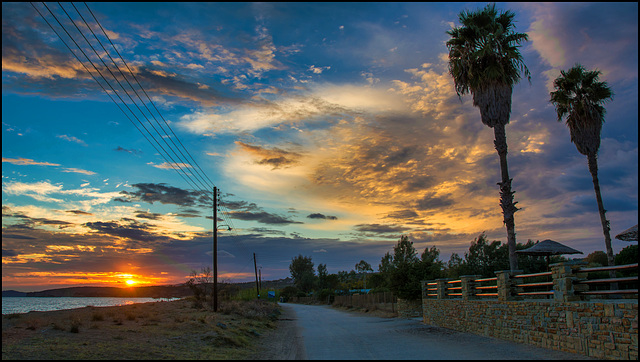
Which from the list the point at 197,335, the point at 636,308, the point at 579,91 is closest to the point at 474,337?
the point at 636,308

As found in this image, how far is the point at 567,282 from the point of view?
11727mm

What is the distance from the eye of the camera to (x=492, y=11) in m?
23.3

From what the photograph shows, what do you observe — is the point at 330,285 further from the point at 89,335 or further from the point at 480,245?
the point at 89,335

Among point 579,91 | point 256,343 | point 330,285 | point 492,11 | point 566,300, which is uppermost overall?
point 492,11

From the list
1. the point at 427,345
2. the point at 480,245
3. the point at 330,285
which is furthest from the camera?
the point at 330,285

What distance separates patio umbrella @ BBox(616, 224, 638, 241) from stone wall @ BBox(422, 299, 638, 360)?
6.63 m

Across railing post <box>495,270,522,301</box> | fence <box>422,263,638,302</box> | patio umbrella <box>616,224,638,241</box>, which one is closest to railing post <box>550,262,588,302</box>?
fence <box>422,263,638,302</box>

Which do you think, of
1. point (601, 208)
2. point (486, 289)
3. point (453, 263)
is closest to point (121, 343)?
point (486, 289)

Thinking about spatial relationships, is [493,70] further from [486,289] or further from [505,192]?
[486,289]

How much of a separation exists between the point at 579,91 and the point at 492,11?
880 centimetres

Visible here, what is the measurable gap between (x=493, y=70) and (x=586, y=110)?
8368 mm

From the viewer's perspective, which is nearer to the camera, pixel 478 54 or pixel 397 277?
pixel 478 54

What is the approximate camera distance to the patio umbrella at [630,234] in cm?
1658

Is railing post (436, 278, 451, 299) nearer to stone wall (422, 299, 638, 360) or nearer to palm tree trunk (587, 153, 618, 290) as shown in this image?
stone wall (422, 299, 638, 360)
